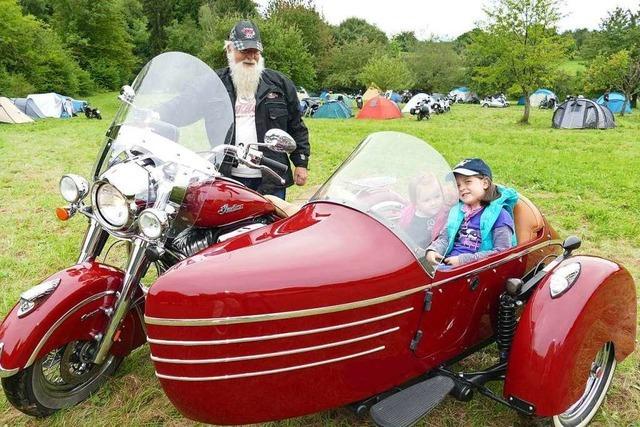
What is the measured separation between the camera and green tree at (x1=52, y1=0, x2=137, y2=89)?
116 feet

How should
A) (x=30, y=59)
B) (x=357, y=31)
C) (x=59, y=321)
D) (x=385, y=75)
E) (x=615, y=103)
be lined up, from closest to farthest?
(x=59, y=321) → (x=30, y=59) → (x=615, y=103) → (x=385, y=75) → (x=357, y=31)

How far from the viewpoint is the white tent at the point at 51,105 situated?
867 inches

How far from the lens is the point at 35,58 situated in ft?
95.7


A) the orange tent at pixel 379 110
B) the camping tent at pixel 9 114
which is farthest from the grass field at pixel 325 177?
the orange tent at pixel 379 110

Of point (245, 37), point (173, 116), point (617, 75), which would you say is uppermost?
point (617, 75)

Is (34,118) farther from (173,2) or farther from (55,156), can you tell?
(173,2)

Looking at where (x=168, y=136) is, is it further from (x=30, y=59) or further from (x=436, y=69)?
(x=436, y=69)

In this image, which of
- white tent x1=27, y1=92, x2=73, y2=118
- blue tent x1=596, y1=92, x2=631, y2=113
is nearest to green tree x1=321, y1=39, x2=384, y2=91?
blue tent x1=596, y1=92, x2=631, y2=113

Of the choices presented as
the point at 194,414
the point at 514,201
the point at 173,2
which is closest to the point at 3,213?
the point at 194,414

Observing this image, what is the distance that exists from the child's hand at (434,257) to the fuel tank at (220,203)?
3.39ft

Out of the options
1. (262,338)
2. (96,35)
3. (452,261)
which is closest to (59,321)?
(262,338)

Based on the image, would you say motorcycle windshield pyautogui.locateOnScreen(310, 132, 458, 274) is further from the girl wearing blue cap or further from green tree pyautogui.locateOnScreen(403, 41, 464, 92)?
green tree pyautogui.locateOnScreen(403, 41, 464, 92)

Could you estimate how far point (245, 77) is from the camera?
377cm

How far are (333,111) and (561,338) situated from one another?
23.9 metres
